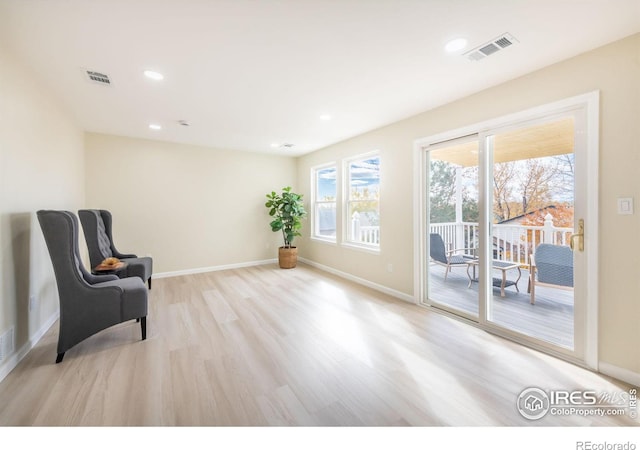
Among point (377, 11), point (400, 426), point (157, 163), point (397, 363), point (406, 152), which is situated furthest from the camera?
point (157, 163)

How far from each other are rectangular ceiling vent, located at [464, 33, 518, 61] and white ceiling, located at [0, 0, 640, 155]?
5 centimetres

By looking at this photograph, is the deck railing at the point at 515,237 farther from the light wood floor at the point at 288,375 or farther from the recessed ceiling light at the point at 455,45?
the recessed ceiling light at the point at 455,45

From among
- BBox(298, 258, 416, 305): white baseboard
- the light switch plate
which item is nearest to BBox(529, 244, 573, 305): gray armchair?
the light switch plate

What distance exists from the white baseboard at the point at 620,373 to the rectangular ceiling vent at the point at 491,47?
250 centimetres

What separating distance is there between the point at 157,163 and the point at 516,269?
5.62m

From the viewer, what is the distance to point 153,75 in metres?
2.40

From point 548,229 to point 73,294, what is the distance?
4.16m

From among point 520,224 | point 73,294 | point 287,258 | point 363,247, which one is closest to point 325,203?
point 287,258

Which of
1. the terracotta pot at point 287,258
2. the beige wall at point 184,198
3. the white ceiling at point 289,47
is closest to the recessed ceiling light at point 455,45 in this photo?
the white ceiling at point 289,47

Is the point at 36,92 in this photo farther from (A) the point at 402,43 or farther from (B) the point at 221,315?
(A) the point at 402,43

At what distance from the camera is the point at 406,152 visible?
3.54m

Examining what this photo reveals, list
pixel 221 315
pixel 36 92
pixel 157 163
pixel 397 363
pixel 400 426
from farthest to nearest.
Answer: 1. pixel 157 163
2. pixel 221 315
3. pixel 36 92
4. pixel 397 363
5. pixel 400 426

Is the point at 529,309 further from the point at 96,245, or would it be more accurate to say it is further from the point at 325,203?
the point at 96,245

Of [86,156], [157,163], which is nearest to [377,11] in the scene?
[157,163]
